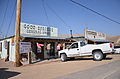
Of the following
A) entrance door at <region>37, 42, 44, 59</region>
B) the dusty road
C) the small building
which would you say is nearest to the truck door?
the small building

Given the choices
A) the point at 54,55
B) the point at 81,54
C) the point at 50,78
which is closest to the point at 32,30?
the point at 54,55

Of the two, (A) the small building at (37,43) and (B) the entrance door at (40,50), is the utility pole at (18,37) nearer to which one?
(A) the small building at (37,43)

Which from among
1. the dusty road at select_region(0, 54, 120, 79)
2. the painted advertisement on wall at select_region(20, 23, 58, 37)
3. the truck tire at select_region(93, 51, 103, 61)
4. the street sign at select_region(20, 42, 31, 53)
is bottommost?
the dusty road at select_region(0, 54, 120, 79)

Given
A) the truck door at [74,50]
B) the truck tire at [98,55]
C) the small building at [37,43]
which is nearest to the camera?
the truck tire at [98,55]

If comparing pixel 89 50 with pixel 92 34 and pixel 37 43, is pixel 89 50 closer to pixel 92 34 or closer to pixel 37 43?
pixel 37 43

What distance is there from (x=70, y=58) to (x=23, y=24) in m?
7.67

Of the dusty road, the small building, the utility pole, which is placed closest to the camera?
the dusty road

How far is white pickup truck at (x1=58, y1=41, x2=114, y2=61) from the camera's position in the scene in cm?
1694

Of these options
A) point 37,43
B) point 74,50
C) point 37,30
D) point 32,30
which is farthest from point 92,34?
point 74,50

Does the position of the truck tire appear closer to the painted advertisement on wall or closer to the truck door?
the truck door

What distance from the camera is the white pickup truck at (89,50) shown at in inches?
667

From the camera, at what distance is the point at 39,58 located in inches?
861

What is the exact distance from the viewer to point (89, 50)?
1780 centimetres

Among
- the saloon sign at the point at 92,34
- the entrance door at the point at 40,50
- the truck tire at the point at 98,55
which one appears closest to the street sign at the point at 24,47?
the entrance door at the point at 40,50
